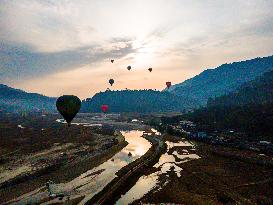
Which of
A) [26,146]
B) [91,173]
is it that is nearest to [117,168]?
[91,173]

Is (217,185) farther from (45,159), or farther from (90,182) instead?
(45,159)

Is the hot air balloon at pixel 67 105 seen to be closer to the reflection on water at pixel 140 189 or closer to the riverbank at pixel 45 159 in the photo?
the riverbank at pixel 45 159

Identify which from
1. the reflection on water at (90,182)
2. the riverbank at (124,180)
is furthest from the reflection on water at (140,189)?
the reflection on water at (90,182)

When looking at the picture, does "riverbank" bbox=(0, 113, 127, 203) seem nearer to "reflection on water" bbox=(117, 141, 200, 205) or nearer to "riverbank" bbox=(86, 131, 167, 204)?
"riverbank" bbox=(86, 131, 167, 204)

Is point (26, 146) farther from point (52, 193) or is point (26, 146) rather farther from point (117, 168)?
point (52, 193)

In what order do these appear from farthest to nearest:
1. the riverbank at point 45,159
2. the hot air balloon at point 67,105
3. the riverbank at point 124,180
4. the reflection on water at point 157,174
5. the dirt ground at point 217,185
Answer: the hot air balloon at point 67,105 < the riverbank at point 45,159 < the reflection on water at point 157,174 < the riverbank at point 124,180 < the dirt ground at point 217,185

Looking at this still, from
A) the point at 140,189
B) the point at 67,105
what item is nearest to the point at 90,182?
the point at 140,189
